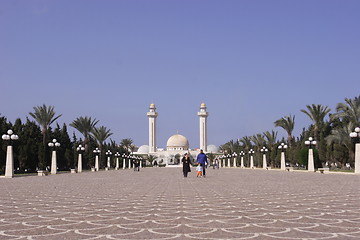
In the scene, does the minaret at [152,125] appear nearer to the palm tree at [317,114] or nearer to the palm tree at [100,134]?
the palm tree at [100,134]

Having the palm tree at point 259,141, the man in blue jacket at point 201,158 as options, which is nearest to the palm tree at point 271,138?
the palm tree at point 259,141

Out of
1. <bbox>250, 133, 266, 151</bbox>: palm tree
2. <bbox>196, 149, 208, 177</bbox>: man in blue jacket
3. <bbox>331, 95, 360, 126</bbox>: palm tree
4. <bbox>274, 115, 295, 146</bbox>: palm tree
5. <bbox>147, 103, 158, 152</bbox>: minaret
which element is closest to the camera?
<bbox>196, 149, 208, 177</bbox>: man in blue jacket

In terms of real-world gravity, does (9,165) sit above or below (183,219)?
above

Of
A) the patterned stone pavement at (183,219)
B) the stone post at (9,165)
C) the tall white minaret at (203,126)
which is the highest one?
the tall white minaret at (203,126)

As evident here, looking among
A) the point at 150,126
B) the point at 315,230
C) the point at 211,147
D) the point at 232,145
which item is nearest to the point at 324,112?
the point at 315,230

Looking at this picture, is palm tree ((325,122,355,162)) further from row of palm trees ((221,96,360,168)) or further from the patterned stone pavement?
the patterned stone pavement

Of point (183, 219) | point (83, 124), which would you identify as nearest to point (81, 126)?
point (83, 124)

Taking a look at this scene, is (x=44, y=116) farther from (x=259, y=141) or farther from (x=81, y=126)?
(x=259, y=141)

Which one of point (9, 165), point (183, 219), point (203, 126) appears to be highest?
point (203, 126)


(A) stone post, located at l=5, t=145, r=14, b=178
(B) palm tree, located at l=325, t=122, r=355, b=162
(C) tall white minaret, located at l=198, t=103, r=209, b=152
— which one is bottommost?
(A) stone post, located at l=5, t=145, r=14, b=178

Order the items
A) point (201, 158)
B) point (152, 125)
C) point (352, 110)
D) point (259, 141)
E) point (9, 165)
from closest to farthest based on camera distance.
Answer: point (201, 158) → point (9, 165) → point (352, 110) → point (259, 141) → point (152, 125)

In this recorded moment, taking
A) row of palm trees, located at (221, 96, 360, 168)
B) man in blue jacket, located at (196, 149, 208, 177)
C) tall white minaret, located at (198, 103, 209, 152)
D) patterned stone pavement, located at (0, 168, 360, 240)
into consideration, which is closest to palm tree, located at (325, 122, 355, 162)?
row of palm trees, located at (221, 96, 360, 168)

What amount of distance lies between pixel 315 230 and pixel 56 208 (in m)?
5.22

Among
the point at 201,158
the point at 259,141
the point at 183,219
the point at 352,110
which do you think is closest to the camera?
the point at 183,219
